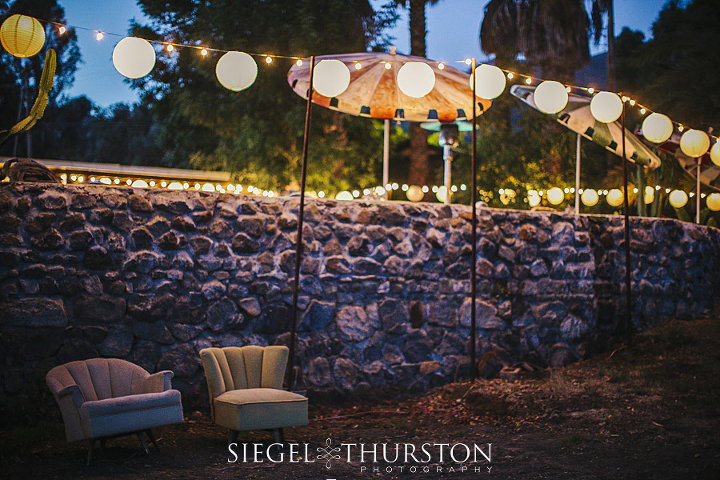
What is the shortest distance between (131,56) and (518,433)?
15.3ft

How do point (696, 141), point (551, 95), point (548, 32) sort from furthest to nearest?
1. point (548, 32)
2. point (696, 141)
3. point (551, 95)

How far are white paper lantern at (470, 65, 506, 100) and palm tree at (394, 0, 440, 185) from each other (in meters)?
5.09

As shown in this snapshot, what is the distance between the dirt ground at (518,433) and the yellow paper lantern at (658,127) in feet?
7.62

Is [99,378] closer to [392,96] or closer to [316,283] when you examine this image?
[316,283]

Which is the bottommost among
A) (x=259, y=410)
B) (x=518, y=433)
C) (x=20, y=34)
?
(x=518, y=433)

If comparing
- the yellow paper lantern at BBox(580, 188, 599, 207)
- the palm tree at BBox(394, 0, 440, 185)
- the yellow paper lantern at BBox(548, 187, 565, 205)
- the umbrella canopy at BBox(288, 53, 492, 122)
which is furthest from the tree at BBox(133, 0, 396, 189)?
the yellow paper lantern at BBox(580, 188, 599, 207)

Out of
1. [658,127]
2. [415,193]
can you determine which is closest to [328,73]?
[658,127]

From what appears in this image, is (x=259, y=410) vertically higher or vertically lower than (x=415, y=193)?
lower

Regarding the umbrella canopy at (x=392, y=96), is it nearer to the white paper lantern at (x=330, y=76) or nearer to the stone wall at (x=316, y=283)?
the white paper lantern at (x=330, y=76)

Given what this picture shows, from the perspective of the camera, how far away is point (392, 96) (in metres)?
7.59

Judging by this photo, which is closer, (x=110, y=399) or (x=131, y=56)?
(x=110, y=399)

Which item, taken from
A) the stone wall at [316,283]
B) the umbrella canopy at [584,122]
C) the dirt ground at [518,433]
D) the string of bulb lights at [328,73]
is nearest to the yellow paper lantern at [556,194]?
the umbrella canopy at [584,122]

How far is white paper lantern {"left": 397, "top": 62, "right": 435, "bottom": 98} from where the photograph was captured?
5929 mm

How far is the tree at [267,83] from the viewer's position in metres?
11.3
